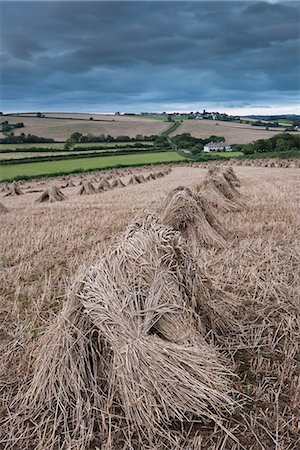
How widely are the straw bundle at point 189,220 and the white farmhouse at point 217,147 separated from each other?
242 feet

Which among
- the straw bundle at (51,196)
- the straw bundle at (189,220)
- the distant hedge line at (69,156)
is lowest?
the distant hedge line at (69,156)

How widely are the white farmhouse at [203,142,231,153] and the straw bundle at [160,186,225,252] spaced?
7368 centimetres

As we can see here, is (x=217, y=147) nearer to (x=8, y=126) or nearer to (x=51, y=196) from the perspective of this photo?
(x=8, y=126)

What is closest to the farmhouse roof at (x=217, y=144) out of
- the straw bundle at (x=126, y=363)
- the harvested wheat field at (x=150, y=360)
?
the harvested wheat field at (x=150, y=360)

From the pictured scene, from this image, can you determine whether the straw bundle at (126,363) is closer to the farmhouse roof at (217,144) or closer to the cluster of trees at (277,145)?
the cluster of trees at (277,145)

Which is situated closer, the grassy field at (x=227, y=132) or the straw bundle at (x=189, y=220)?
the straw bundle at (x=189, y=220)

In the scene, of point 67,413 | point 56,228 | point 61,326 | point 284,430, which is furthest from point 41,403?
point 56,228

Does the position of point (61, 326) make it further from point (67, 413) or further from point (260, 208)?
point (260, 208)

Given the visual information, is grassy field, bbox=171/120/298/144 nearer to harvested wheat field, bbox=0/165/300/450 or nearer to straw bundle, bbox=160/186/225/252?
straw bundle, bbox=160/186/225/252

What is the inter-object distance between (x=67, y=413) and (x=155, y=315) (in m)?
1.02

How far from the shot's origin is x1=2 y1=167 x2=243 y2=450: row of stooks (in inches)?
116

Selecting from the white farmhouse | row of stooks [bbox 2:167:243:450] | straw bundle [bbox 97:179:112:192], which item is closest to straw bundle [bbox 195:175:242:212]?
row of stooks [bbox 2:167:243:450]

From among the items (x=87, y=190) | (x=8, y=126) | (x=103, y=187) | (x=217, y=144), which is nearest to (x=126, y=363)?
(x=87, y=190)

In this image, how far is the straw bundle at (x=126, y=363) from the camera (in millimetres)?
2955
